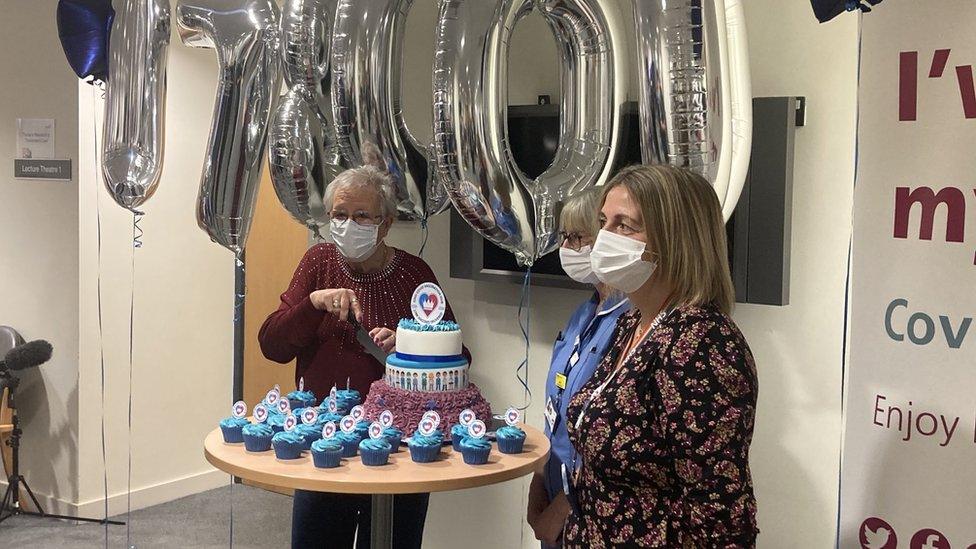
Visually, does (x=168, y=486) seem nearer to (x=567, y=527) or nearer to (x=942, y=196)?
(x=567, y=527)

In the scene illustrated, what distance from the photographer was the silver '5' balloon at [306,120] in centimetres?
203

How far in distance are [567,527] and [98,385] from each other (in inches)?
109

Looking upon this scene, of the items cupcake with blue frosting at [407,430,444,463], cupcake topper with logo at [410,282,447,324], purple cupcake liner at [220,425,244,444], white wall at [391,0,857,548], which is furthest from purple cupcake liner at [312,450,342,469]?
white wall at [391,0,857,548]

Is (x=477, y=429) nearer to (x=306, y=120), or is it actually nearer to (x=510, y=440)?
(x=510, y=440)

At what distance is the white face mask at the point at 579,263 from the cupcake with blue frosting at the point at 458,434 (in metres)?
0.41

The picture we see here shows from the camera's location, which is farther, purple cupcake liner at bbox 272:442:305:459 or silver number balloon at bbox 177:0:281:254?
silver number balloon at bbox 177:0:281:254

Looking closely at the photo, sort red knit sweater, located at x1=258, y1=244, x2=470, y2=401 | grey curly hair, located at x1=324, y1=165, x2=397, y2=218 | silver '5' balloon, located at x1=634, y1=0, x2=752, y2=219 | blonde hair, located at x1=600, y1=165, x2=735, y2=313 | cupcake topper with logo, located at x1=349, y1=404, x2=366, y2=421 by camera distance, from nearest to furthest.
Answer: blonde hair, located at x1=600, y1=165, x2=735, y2=313, silver '5' balloon, located at x1=634, y1=0, x2=752, y2=219, cupcake topper with logo, located at x1=349, y1=404, x2=366, y2=421, grey curly hair, located at x1=324, y1=165, x2=397, y2=218, red knit sweater, located at x1=258, y1=244, x2=470, y2=401

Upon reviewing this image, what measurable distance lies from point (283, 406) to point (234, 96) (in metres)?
0.72

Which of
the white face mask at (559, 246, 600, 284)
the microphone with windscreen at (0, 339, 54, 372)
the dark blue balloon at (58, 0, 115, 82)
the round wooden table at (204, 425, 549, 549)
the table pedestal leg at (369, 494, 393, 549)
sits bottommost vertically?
the table pedestal leg at (369, 494, 393, 549)

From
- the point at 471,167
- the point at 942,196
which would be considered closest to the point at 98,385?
the point at 471,167

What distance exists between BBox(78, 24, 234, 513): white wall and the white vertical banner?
2.98m

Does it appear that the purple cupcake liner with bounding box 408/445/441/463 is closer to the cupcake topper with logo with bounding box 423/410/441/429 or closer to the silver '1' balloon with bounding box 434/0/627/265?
the cupcake topper with logo with bounding box 423/410/441/429

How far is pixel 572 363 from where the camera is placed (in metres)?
2.06

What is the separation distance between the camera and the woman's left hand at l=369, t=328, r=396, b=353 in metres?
2.31
